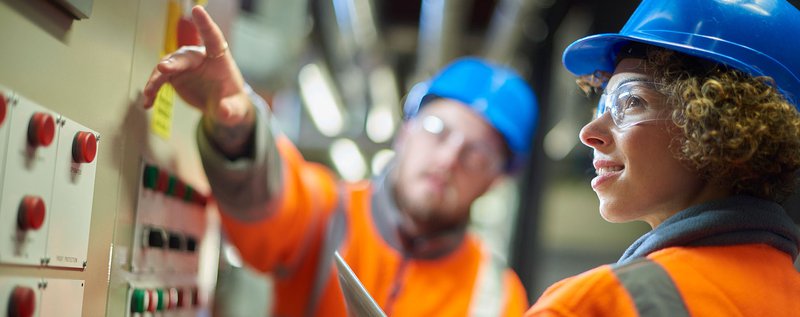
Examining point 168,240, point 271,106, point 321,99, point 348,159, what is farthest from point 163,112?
point 348,159

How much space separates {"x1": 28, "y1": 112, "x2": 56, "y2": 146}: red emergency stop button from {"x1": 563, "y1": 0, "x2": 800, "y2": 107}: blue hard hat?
92 cm

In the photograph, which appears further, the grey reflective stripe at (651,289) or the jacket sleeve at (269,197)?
the jacket sleeve at (269,197)

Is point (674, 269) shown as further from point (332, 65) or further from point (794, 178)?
point (332, 65)

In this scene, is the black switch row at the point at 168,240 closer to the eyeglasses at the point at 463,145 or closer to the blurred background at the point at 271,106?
the blurred background at the point at 271,106

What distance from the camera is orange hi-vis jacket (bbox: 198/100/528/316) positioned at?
2357 mm

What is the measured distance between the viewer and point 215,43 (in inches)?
59.3

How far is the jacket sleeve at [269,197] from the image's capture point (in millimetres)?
1947

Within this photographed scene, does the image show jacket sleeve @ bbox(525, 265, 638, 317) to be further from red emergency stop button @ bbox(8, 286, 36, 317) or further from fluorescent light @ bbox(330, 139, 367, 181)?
fluorescent light @ bbox(330, 139, 367, 181)

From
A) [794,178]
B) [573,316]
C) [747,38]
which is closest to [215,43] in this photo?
[573,316]

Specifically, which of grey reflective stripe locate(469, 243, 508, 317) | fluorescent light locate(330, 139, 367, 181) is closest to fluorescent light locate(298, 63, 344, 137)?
fluorescent light locate(330, 139, 367, 181)

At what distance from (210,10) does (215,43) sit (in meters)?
0.51

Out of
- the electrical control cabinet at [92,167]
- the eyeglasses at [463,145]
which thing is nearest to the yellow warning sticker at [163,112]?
the electrical control cabinet at [92,167]

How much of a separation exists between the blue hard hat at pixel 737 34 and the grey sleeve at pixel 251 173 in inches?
36.1

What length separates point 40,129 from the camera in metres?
1.09
